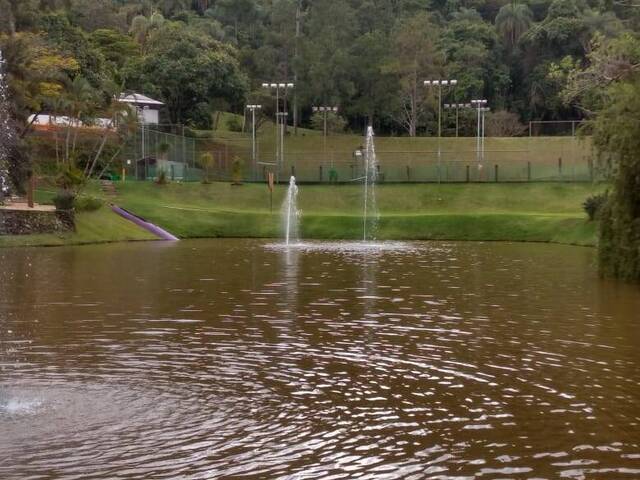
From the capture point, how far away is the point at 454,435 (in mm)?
9641

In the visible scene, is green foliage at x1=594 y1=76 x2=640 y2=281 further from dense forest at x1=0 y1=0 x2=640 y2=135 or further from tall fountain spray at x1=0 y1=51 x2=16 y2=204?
dense forest at x1=0 y1=0 x2=640 y2=135

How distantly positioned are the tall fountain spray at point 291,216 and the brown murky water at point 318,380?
24268 millimetres

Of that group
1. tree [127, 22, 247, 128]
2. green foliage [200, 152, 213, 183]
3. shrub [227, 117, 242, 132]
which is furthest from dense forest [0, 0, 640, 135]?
green foliage [200, 152, 213, 183]

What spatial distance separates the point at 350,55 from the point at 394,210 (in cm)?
3540

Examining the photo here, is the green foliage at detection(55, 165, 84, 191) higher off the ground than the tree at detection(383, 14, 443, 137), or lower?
lower

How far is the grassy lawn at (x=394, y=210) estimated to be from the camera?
48.8 meters

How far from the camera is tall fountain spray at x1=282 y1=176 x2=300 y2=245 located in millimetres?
49356

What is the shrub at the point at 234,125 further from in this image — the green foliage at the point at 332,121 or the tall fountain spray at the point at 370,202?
the tall fountain spray at the point at 370,202

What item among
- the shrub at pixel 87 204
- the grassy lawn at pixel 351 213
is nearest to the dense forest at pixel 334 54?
the grassy lawn at pixel 351 213

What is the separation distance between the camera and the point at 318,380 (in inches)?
481

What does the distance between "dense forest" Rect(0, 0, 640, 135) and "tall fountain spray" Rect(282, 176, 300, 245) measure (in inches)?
901

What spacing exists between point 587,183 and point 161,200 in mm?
30809

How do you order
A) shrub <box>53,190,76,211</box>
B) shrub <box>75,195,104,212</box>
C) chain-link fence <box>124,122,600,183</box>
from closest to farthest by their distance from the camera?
1. shrub <box>53,190,76,211</box>
2. shrub <box>75,195,104,212</box>
3. chain-link fence <box>124,122,600,183</box>

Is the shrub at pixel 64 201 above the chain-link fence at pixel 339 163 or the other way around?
the other way around
